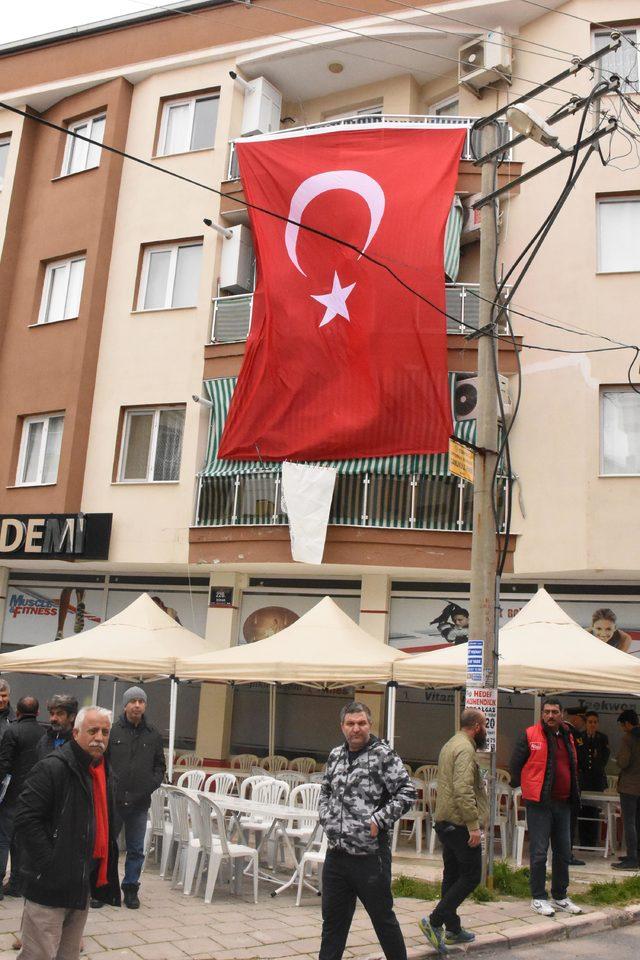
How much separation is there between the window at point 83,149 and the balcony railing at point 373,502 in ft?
27.6

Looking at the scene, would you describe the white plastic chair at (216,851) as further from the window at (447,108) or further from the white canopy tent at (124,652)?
the window at (447,108)

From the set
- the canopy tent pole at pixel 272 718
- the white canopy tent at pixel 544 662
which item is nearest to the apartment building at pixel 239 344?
the canopy tent pole at pixel 272 718

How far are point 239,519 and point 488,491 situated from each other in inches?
287

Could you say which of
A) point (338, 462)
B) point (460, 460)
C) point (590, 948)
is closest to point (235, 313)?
point (338, 462)

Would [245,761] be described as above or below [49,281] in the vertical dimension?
below

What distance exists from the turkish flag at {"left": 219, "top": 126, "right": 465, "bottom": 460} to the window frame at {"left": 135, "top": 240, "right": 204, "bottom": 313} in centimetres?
244

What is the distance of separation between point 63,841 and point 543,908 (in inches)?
202

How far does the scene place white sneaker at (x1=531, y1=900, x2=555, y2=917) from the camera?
7.98m

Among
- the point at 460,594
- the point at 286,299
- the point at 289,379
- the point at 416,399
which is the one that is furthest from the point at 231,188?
the point at 460,594

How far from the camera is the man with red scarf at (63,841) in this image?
4.59 m

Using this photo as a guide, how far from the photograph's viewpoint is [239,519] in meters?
16.3

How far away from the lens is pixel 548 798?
820 centimetres

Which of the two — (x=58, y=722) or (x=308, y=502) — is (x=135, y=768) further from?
(x=308, y=502)

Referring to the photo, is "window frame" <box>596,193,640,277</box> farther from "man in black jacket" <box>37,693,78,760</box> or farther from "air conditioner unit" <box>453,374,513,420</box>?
"man in black jacket" <box>37,693,78,760</box>
